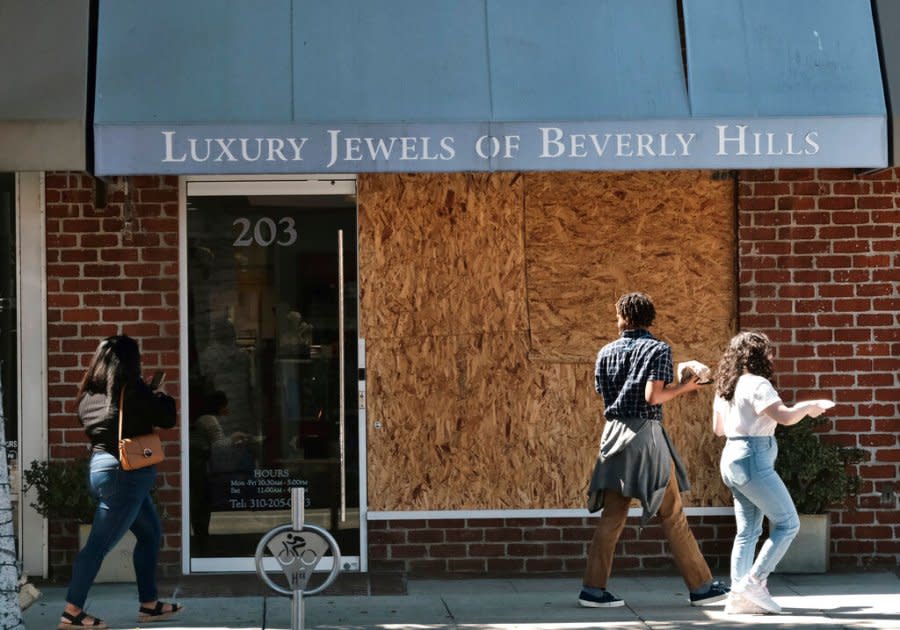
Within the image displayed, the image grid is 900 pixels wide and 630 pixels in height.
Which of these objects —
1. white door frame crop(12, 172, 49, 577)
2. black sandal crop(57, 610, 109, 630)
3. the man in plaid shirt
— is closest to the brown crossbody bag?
black sandal crop(57, 610, 109, 630)

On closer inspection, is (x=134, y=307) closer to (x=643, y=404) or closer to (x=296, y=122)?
(x=296, y=122)

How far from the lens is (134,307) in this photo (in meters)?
8.75

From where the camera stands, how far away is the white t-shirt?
7246mm

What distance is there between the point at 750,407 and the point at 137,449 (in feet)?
11.3

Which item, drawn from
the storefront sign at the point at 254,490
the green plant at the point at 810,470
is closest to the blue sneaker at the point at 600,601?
the green plant at the point at 810,470

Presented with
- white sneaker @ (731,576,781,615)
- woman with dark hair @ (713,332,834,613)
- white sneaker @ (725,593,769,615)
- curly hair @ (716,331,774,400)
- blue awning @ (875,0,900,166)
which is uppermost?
blue awning @ (875,0,900,166)

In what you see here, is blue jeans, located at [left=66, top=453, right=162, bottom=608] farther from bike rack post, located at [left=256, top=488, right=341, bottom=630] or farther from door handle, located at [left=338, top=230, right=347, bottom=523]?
door handle, located at [left=338, top=230, right=347, bottom=523]

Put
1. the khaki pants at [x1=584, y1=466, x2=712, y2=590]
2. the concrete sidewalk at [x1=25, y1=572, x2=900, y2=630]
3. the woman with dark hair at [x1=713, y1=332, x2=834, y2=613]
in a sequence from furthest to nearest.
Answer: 1. the khaki pants at [x1=584, y1=466, x2=712, y2=590]
2. the concrete sidewalk at [x1=25, y1=572, x2=900, y2=630]
3. the woman with dark hair at [x1=713, y1=332, x2=834, y2=613]

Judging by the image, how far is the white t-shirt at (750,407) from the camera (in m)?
7.25

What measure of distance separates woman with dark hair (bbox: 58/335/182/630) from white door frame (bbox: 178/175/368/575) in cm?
152

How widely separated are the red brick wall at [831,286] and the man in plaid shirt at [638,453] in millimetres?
1639

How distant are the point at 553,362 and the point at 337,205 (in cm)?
183

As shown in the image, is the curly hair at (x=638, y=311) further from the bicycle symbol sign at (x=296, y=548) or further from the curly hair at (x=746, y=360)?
the bicycle symbol sign at (x=296, y=548)

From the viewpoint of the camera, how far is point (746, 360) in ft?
24.1
